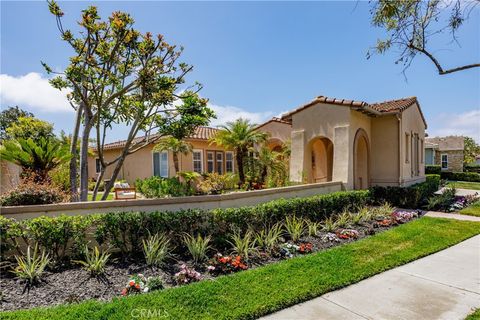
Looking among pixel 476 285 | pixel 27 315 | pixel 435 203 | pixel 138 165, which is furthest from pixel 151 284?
pixel 138 165

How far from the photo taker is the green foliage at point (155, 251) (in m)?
5.85

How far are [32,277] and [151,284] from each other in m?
2.24

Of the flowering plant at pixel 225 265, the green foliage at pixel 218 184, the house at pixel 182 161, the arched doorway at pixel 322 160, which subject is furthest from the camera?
the house at pixel 182 161

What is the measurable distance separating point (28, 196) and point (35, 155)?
9.92ft

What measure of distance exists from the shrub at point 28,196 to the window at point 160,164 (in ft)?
44.5

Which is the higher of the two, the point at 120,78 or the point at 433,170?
the point at 120,78

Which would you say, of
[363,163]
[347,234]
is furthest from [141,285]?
[363,163]

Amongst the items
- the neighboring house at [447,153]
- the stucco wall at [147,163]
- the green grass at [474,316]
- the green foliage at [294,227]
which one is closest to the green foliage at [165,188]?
the stucco wall at [147,163]

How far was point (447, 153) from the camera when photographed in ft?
122

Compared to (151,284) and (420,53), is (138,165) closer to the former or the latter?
(151,284)

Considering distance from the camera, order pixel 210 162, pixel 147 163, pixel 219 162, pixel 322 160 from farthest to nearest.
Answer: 1. pixel 219 162
2. pixel 210 162
3. pixel 147 163
4. pixel 322 160

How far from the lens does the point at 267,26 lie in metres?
11.1

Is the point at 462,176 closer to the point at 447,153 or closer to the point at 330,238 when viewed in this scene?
the point at 447,153

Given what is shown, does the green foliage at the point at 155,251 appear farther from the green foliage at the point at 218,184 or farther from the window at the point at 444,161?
the window at the point at 444,161
